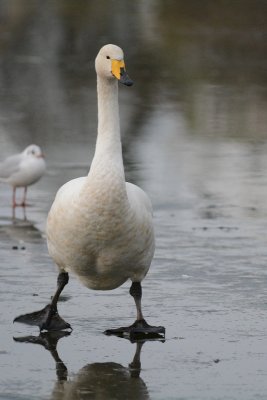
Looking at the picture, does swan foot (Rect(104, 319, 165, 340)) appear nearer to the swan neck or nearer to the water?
the water

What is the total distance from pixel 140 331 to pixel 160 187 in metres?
5.77

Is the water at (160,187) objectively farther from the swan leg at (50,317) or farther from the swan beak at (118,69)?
the swan beak at (118,69)

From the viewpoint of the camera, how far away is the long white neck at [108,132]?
25.2 ft

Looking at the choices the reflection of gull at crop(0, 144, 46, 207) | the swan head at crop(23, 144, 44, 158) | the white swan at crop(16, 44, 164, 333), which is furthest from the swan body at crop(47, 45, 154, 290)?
the swan head at crop(23, 144, 44, 158)

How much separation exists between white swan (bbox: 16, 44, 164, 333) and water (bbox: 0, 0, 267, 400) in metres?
0.31

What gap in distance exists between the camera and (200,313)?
27.9ft

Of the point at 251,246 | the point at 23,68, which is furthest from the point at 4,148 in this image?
the point at 23,68

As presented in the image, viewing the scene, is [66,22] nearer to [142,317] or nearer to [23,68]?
[23,68]

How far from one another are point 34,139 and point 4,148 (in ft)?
2.59

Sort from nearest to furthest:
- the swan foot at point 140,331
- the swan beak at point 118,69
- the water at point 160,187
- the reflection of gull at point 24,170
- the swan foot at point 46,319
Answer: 1. the water at point 160,187
2. the swan beak at point 118,69
3. the swan foot at point 140,331
4. the swan foot at point 46,319
5. the reflection of gull at point 24,170

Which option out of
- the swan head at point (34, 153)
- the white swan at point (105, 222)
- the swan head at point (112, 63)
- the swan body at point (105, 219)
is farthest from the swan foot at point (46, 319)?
the swan head at point (34, 153)

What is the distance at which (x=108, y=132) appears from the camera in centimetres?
784

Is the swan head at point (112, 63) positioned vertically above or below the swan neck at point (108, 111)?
above

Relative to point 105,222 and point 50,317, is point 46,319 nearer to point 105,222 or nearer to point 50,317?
point 50,317
